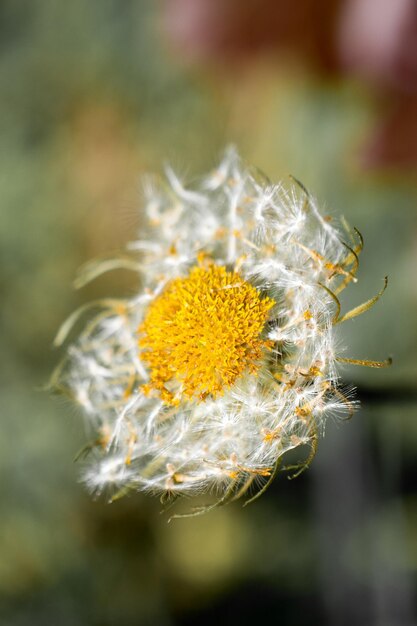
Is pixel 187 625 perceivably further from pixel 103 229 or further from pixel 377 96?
pixel 377 96

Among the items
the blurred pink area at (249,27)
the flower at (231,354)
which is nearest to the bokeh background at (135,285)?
the blurred pink area at (249,27)

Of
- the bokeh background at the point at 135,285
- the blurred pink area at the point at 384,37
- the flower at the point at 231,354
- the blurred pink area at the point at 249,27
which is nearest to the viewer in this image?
the flower at the point at 231,354

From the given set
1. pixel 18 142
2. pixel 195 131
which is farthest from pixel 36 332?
pixel 195 131

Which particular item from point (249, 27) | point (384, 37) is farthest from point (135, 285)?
point (384, 37)

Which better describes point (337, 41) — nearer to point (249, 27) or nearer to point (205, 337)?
point (249, 27)

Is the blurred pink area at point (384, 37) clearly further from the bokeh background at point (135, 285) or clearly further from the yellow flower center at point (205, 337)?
the yellow flower center at point (205, 337)

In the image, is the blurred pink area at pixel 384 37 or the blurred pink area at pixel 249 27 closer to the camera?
the blurred pink area at pixel 384 37

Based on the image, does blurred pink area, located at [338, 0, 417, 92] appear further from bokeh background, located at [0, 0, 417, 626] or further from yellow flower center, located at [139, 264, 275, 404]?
yellow flower center, located at [139, 264, 275, 404]
